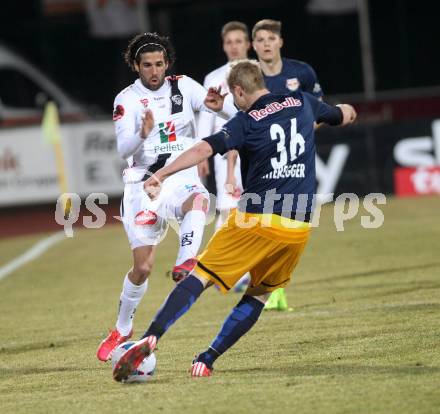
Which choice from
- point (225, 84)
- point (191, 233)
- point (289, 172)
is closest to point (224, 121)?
point (225, 84)

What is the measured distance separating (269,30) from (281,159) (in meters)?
3.44

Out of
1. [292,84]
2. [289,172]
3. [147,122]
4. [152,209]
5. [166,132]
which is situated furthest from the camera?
[292,84]

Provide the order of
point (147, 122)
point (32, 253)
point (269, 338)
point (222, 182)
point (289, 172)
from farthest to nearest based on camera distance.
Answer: point (32, 253) < point (222, 182) < point (269, 338) < point (147, 122) < point (289, 172)

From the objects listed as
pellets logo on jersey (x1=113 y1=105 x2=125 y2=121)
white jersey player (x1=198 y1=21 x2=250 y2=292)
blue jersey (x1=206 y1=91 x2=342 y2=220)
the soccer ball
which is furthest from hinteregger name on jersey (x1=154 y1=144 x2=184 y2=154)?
white jersey player (x1=198 y1=21 x2=250 y2=292)

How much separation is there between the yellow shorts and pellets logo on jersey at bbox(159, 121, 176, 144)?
1.41 m

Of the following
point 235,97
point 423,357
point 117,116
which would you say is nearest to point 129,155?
point 117,116

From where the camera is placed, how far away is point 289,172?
7.09m

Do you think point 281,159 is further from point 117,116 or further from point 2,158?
point 2,158

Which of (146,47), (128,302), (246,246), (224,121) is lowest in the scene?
(128,302)

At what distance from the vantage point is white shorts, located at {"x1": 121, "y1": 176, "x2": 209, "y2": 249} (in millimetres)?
8203

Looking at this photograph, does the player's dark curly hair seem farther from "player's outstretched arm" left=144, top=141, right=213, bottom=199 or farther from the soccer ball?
the soccer ball

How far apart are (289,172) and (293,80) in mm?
3210

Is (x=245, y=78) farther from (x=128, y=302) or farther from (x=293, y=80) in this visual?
(x=293, y=80)

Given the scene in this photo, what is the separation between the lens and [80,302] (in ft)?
38.0
